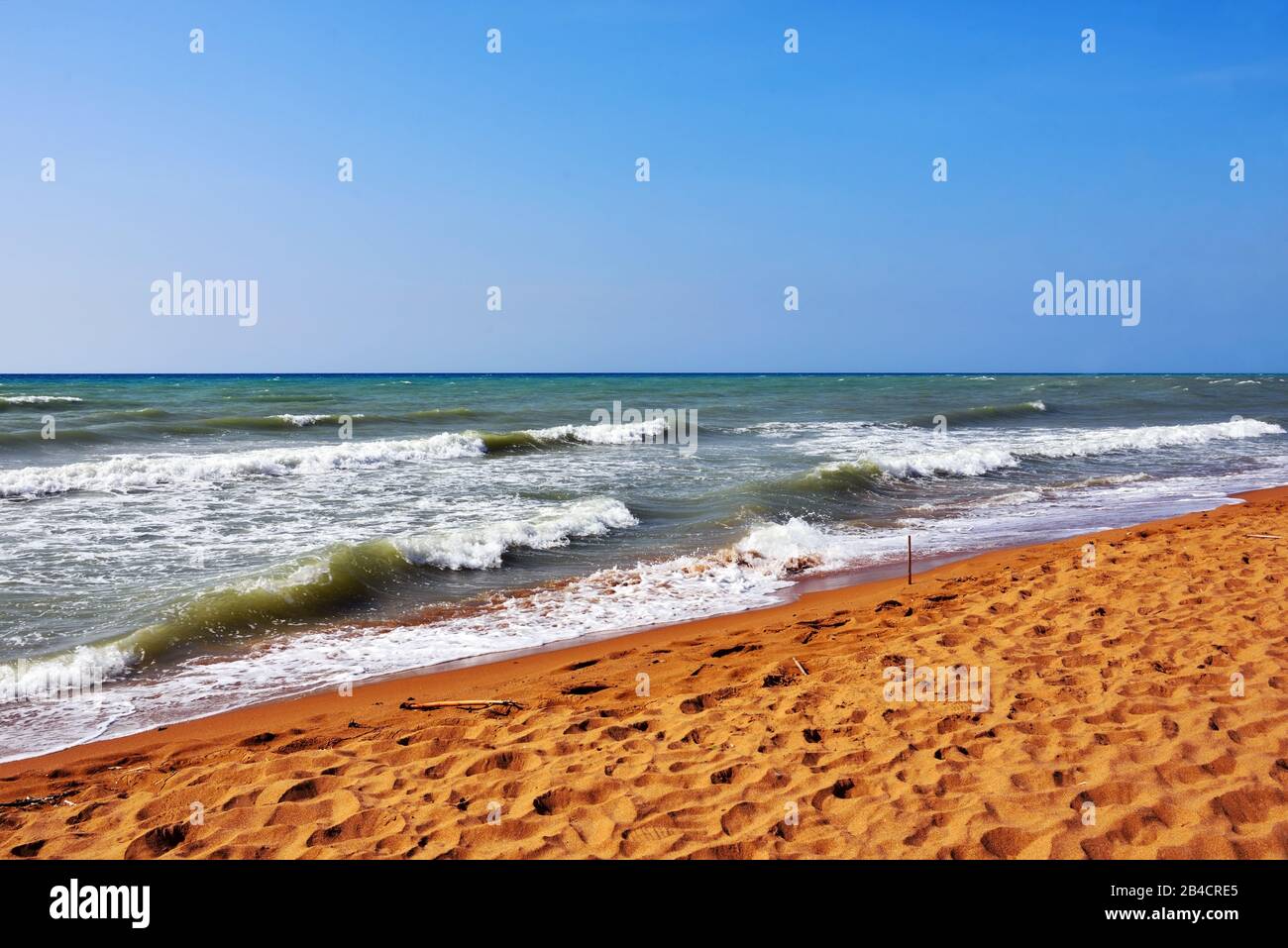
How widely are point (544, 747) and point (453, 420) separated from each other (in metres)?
28.0

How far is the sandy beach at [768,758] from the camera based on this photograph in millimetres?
3455

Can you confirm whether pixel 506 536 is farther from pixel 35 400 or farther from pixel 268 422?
pixel 35 400

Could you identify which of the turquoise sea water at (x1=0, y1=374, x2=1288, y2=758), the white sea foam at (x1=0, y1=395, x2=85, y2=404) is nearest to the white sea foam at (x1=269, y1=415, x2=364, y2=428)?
the turquoise sea water at (x1=0, y1=374, x2=1288, y2=758)

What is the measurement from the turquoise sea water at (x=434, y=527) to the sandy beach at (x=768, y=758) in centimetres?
109

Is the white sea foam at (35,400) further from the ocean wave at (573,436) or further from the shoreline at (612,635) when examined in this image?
the shoreline at (612,635)

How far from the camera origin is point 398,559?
9641 mm

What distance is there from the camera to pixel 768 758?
13.7 feet

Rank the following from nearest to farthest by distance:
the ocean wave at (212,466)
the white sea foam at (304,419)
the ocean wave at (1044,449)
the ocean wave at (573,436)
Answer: the ocean wave at (212,466) < the ocean wave at (1044,449) < the ocean wave at (573,436) < the white sea foam at (304,419)

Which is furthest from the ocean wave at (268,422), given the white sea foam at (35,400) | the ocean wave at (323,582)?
the ocean wave at (323,582)

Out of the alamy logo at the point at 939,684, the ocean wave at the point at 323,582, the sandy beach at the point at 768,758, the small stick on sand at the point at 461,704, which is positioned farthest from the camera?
the ocean wave at the point at 323,582
